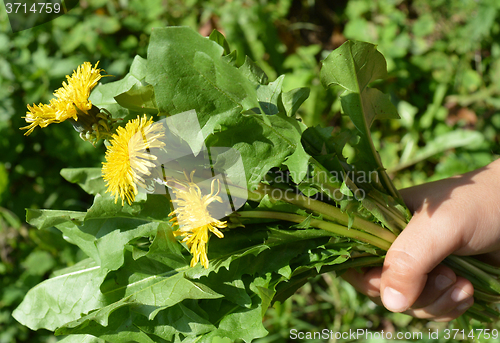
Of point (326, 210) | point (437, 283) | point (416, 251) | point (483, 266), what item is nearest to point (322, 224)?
point (326, 210)

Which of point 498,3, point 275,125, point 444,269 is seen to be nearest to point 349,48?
point 275,125

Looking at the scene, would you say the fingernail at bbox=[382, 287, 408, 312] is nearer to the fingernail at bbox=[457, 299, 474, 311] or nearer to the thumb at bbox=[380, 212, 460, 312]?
the thumb at bbox=[380, 212, 460, 312]

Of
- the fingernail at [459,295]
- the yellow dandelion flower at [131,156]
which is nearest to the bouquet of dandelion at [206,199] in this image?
the yellow dandelion flower at [131,156]

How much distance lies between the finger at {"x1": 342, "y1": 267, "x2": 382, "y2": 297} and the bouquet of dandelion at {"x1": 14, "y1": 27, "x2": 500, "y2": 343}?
0.57 ft

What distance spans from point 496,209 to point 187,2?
3.13 meters

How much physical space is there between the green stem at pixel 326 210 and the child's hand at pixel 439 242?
0.29 feet

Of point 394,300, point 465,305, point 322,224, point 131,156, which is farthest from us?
point 465,305

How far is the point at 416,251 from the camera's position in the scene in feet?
4.12

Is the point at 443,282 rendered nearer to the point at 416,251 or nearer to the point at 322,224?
the point at 416,251

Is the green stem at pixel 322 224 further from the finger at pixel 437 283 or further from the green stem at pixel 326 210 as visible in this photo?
the finger at pixel 437 283

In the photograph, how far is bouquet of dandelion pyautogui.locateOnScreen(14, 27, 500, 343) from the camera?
A: 3.27 ft

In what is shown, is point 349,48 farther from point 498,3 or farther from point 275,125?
point 498,3

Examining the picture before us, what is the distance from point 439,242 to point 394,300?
30 cm

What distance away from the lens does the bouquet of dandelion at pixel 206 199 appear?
1.00 meters
